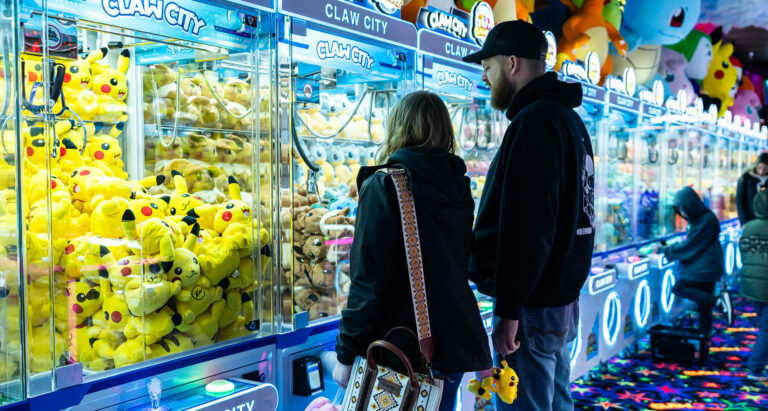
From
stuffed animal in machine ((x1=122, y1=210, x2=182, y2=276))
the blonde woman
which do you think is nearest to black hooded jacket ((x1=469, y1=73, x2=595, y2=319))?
the blonde woman

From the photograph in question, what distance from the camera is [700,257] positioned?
5.22m

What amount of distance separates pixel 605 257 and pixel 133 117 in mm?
3357

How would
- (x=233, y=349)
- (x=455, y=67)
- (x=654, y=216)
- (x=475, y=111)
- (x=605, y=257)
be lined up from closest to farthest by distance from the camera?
(x=233, y=349)
(x=455, y=67)
(x=475, y=111)
(x=605, y=257)
(x=654, y=216)

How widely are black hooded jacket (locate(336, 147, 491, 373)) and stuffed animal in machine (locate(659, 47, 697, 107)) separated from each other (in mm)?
5313

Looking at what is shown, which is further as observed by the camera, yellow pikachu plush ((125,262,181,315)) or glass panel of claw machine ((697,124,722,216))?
glass panel of claw machine ((697,124,722,216))

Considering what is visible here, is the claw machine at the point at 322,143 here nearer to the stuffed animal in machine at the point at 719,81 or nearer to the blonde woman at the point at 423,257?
the blonde woman at the point at 423,257

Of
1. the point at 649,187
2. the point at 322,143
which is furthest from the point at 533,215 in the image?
the point at 649,187

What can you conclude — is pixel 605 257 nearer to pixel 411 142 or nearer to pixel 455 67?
pixel 455 67

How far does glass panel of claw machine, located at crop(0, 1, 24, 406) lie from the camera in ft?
5.09

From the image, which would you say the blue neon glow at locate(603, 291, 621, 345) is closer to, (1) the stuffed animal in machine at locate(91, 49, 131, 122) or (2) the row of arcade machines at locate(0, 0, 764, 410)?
(2) the row of arcade machines at locate(0, 0, 764, 410)

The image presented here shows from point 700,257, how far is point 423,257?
408 centimetres

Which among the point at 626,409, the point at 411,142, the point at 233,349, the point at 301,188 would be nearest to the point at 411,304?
the point at 411,142

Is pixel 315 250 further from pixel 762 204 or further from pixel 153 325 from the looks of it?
pixel 762 204

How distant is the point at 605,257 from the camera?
15.5 feet
